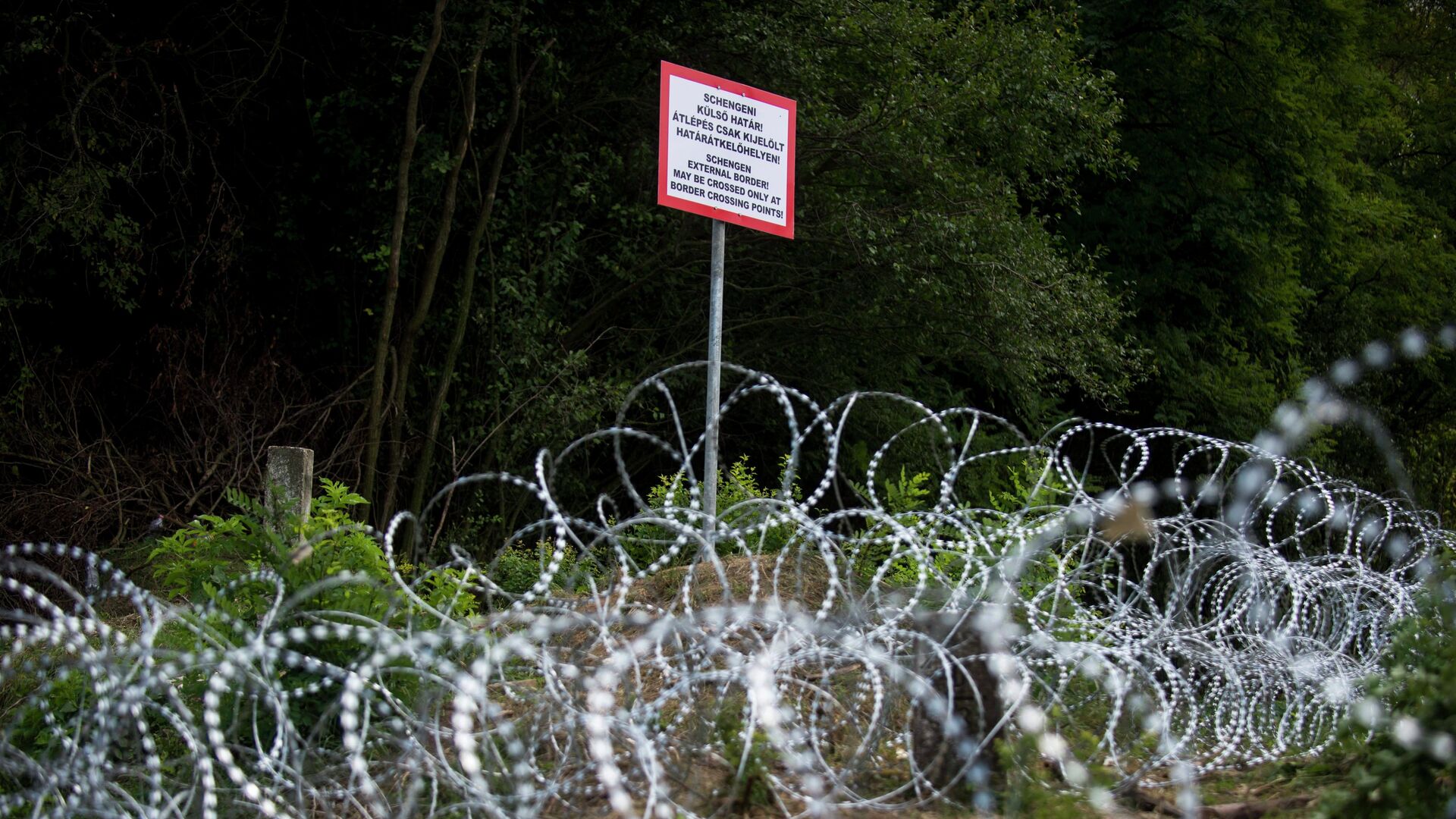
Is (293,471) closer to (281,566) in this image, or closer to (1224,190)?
(281,566)

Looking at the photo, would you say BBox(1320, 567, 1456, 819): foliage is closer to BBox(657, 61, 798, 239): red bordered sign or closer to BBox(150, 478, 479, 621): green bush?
BBox(150, 478, 479, 621): green bush

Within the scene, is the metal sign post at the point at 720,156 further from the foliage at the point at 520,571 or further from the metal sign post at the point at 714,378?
the foliage at the point at 520,571

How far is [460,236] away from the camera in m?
10.6

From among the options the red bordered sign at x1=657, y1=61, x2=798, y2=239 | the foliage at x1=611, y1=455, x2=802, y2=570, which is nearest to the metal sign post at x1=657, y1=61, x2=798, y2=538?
the red bordered sign at x1=657, y1=61, x2=798, y2=239

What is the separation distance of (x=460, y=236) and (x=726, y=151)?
453 cm

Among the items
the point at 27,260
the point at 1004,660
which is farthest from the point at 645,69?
the point at 1004,660

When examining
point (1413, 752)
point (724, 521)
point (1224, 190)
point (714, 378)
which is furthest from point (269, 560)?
point (1224, 190)

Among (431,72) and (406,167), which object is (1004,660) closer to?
(406,167)

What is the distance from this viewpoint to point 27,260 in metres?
9.16

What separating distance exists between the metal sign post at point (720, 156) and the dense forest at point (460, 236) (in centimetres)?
335

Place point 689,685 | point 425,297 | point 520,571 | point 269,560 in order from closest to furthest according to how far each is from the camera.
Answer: point 689,685
point 269,560
point 520,571
point 425,297

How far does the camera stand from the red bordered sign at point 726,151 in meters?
6.33

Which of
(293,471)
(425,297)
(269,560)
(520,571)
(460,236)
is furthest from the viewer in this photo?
(460,236)

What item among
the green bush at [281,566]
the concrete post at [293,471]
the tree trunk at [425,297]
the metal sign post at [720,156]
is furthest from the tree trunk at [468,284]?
the green bush at [281,566]
